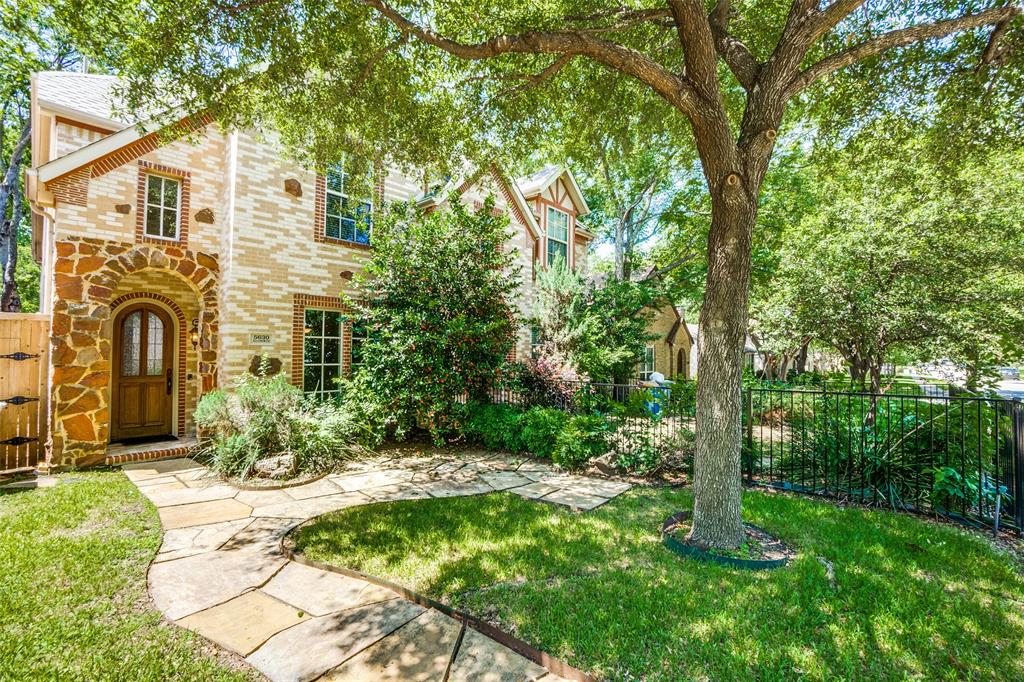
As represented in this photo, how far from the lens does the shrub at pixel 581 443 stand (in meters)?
7.07

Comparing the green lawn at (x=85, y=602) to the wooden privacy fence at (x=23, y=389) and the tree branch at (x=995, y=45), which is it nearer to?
the wooden privacy fence at (x=23, y=389)

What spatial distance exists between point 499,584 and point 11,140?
23736 mm

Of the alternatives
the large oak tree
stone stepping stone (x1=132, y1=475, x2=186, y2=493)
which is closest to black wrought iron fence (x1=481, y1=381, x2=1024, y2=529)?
the large oak tree

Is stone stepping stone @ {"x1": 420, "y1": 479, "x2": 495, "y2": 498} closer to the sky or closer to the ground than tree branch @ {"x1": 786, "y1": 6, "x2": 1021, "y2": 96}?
closer to the ground

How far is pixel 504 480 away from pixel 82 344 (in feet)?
22.4

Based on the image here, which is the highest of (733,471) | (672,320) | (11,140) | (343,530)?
Result: (11,140)

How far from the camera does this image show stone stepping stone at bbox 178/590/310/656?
2.82 metres

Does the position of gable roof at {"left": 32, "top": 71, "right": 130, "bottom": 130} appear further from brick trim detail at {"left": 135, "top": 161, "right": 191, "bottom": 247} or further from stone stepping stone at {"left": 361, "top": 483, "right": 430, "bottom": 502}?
stone stepping stone at {"left": 361, "top": 483, "right": 430, "bottom": 502}

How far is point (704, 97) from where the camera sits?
3.99 metres

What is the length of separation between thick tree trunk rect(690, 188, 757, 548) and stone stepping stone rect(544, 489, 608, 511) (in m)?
1.44

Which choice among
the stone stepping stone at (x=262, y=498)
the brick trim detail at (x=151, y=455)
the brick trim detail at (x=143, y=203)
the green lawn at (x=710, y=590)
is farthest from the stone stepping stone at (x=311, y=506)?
the brick trim detail at (x=143, y=203)

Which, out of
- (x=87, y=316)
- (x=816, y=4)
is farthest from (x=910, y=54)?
(x=87, y=316)

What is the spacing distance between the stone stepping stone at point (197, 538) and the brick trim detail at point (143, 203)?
555 centimetres

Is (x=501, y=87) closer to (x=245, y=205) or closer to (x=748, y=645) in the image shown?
(x=245, y=205)
